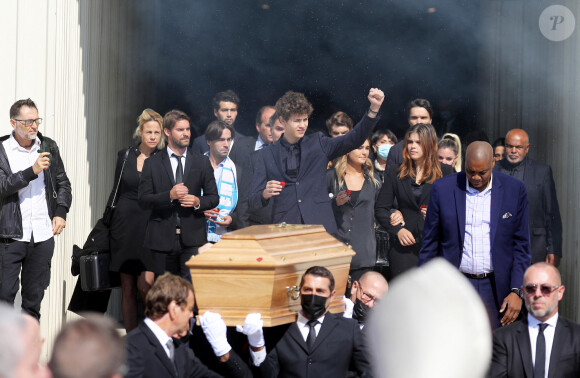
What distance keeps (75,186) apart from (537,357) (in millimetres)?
4252

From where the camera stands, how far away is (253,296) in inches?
188

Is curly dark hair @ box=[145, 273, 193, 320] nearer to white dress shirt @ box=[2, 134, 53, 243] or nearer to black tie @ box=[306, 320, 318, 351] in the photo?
black tie @ box=[306, 320, 318, 351]

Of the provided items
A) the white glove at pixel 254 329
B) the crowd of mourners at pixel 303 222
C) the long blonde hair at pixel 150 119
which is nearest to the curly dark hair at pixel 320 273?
the crowd of mourners at pixel 303 222

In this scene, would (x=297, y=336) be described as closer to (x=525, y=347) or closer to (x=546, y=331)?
(x=525, y=347)

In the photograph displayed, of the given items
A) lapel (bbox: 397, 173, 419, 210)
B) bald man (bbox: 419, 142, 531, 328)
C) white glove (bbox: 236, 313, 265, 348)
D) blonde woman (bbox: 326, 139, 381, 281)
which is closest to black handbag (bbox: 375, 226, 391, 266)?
blonde woman (bbox: 326, 139, 381, 281)

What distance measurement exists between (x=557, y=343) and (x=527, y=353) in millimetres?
147

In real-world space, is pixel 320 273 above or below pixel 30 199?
below

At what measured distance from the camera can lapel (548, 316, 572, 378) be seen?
454cm

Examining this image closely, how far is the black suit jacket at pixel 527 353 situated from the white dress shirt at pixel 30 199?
2.99 metres

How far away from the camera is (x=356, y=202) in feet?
22.9

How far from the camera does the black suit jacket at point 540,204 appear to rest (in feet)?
24.1

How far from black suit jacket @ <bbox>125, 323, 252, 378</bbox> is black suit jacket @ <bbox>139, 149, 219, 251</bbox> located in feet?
7.34

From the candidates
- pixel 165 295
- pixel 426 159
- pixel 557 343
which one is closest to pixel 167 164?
pixel 426 159

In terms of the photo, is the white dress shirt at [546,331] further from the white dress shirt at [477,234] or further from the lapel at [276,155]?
the lapel at [276,155]
